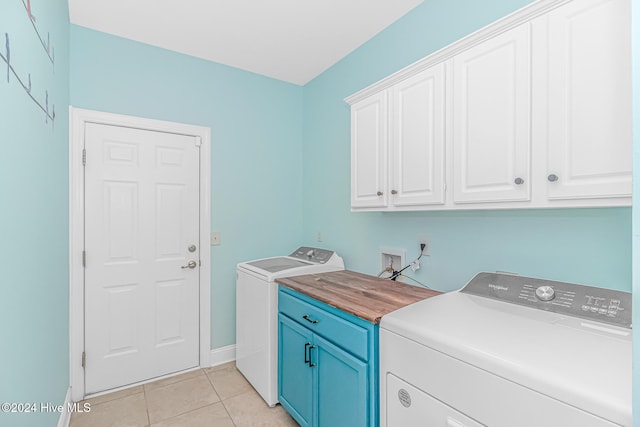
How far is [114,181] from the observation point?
2.36m

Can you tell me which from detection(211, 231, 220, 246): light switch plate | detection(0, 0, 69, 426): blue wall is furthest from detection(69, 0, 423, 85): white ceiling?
detection(211, 231, 220, 246): light switch plate

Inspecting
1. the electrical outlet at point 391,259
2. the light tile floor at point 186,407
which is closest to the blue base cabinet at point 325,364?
the light tile floor at point 186,407

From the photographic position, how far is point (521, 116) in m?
1.24

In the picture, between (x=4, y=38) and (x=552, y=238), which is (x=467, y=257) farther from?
(x=4, y=38)

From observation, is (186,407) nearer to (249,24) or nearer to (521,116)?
(521,116)

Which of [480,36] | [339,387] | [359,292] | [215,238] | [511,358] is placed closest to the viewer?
[511,358]

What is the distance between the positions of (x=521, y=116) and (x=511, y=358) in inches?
35.9

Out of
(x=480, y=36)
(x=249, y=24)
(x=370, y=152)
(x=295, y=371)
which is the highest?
(x=249, y=24)

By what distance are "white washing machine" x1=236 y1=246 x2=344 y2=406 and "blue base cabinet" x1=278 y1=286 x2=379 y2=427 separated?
65mm

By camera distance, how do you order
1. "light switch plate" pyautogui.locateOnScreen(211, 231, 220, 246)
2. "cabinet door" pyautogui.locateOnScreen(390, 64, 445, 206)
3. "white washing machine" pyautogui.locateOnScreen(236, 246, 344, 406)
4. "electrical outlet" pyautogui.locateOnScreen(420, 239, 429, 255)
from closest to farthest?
"cabinet door" pyautogui.locateOnScreen(390, 64, 445, 206)
"electrical outlet" pyautogui.locateOnScreen(420, 239, 429, 255)
"white washing machine" pyautogui.locateOnScreen(236, 246, 344, 406)
"light switch plate" pyautogui.locateOnScreen(211, 231, 220, 246)

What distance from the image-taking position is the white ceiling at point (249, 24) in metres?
2.02

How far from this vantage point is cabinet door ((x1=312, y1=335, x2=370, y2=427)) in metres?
1.38

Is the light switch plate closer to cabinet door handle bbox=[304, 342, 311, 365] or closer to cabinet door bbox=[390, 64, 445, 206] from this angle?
cabinet door handle bbox=[304, 342, 311, 365]

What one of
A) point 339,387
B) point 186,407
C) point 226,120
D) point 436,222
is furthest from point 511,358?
point 226,120
